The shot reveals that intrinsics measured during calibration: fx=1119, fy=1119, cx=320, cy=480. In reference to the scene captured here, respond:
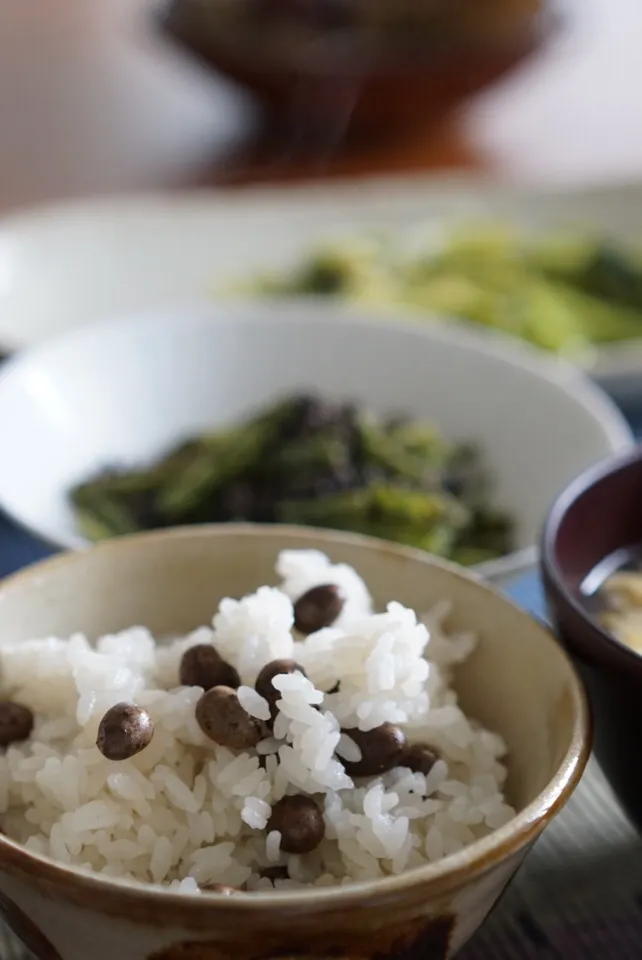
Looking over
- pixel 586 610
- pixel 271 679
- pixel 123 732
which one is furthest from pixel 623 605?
pixel 123 732

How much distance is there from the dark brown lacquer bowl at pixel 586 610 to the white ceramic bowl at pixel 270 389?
0.98 feet

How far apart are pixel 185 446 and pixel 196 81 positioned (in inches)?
97.5

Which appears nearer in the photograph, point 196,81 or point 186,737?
point 186,737

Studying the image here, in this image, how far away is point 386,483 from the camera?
5.04 feet

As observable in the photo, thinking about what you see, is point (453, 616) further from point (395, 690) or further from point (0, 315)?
point (0, 315)

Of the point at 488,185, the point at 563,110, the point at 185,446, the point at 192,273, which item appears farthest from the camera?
the point at 563,110

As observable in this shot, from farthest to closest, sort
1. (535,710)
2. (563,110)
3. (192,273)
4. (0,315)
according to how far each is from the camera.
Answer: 1. (563,110)
2. (192,273)
3. (0,315)
4. (535,710)

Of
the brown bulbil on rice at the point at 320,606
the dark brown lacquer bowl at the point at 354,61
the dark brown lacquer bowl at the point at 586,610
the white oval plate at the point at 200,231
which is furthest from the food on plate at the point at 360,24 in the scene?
the brown bulbil on rice at the point at 320,606

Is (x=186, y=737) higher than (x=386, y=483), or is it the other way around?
(x=186, y=737)

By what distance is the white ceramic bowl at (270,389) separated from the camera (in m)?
1.54

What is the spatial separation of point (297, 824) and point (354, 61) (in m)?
2.55

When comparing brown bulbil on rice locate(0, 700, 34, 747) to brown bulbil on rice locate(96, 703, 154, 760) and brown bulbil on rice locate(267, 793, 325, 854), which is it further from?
brown bulbil on rice locate(267, 793, 325, 854)

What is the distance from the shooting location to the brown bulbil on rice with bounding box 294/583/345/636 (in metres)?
0.96

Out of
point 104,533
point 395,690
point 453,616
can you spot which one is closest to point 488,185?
point 104,533
